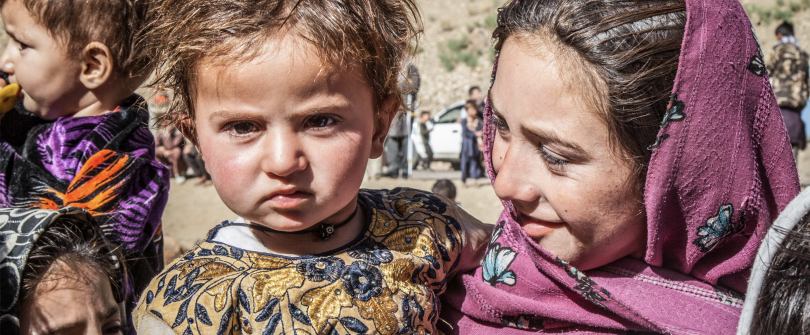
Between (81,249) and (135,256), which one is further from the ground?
(81,249)

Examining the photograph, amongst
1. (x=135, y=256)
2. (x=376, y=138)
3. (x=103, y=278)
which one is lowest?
(x=135, y=256)

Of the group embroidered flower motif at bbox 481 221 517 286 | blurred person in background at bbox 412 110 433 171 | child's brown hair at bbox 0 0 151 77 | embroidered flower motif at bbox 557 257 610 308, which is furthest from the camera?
blurred person in background at bbox 412 110 433 171

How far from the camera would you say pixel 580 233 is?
5.39ft

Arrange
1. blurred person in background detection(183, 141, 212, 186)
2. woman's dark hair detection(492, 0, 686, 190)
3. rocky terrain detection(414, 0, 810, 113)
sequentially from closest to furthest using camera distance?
woman's dark hair detection(492, 0, 686, 190)
blurred person in background detection(183, 141, 212, 186)
rocky terrain detection(414, 0, 810, 113)

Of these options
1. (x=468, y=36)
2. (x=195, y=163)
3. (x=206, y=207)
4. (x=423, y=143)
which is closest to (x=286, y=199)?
(x=206, y=207)

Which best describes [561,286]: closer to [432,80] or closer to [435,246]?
[435,246]

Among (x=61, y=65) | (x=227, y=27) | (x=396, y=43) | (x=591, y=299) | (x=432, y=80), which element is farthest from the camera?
(x=432, y=80)

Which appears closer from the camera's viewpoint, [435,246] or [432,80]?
[435,246]

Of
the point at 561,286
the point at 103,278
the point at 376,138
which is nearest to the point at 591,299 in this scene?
the point at 561,286

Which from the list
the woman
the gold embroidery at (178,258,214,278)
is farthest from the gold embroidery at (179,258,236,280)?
the woman

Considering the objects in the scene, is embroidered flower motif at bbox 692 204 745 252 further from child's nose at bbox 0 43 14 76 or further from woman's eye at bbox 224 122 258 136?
child's nose at bbox 0 43 14 76

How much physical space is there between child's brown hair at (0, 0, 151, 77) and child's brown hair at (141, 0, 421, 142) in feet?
2.08

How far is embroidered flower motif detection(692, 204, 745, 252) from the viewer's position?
1600 millimetres

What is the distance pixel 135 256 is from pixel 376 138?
1.26 m
